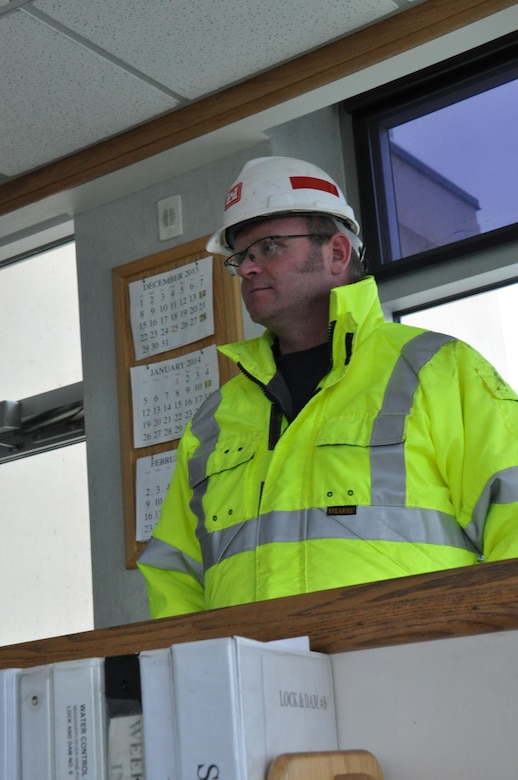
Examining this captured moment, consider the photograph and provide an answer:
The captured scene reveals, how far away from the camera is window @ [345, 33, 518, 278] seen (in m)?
3.18

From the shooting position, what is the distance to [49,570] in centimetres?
364

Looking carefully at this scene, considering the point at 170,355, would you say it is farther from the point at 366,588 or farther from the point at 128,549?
the point at 366,588

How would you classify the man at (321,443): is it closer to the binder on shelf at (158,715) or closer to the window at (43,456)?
the binder on shelf at (158,715)

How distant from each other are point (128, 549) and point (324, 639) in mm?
2013

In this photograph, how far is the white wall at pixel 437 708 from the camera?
3.26 feet

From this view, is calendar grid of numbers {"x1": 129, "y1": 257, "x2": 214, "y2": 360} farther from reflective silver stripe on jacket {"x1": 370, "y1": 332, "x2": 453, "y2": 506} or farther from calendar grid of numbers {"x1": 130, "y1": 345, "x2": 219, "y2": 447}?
reflective silver stripe on jacket {"x1": 370, "y1": 332, "x2": 453, "y2": 506}

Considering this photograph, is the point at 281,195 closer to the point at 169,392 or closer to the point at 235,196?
the point at 235,196

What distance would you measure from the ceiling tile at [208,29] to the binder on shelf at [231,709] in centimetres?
198

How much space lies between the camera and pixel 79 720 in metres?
1.00

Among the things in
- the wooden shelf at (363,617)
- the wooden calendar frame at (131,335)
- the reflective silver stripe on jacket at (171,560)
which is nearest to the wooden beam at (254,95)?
the wooden calendar frame at (131,335)

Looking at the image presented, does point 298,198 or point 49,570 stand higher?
point 298,198

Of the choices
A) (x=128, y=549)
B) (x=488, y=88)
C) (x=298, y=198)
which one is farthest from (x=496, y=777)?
(x=488, y=88)

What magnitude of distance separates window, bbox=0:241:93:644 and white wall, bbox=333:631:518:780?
2554mm

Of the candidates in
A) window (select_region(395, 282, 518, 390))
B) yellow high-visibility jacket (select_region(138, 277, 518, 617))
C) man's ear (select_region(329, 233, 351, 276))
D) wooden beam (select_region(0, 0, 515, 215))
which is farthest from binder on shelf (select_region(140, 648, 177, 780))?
window (select_region(395, 282, 518, 390))
